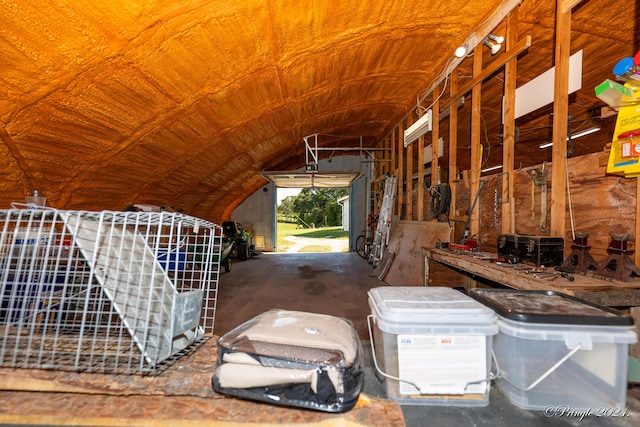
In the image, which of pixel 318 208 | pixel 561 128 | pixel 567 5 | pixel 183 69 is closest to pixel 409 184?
pixel 561 128

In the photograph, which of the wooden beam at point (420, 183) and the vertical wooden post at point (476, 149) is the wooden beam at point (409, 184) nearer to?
the wooden beam at point (420, 183)

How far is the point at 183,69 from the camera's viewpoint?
2.73 m

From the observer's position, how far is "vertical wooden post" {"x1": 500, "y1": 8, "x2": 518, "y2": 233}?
2783mm

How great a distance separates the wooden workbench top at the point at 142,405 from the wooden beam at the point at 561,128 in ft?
7.87

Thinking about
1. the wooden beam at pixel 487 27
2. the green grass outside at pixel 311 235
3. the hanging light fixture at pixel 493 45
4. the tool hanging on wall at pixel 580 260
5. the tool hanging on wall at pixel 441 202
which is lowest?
the green grass outside at pixel 311 235

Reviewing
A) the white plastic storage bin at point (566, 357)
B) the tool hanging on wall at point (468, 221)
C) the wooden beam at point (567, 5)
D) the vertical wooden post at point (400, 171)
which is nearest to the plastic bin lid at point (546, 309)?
the white plastic storage bin at point (566, 357)

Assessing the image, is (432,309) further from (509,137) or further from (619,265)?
(509,137)

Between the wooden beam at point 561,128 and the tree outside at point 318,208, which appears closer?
the wooden beam at point 561,128

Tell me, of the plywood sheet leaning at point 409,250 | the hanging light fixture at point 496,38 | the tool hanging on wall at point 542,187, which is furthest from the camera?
the plywood sheet leaning at point 409,250

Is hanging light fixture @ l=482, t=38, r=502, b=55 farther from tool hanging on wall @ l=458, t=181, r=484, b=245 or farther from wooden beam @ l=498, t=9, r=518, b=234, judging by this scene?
tool hanging on wall @ l=458, t=181, r=484, b=245

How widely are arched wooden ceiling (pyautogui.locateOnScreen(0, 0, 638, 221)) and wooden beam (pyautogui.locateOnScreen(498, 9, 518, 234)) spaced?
24 cm

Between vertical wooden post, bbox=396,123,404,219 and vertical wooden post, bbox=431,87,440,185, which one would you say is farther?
vertical wooden post, bbox=396,123,404,219

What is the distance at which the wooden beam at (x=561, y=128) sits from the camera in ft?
7.22

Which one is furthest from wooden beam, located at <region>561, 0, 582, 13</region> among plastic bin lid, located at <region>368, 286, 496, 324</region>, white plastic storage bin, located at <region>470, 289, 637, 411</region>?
plastic bin lid, located at <region>368, 286, 496, 324</region>
